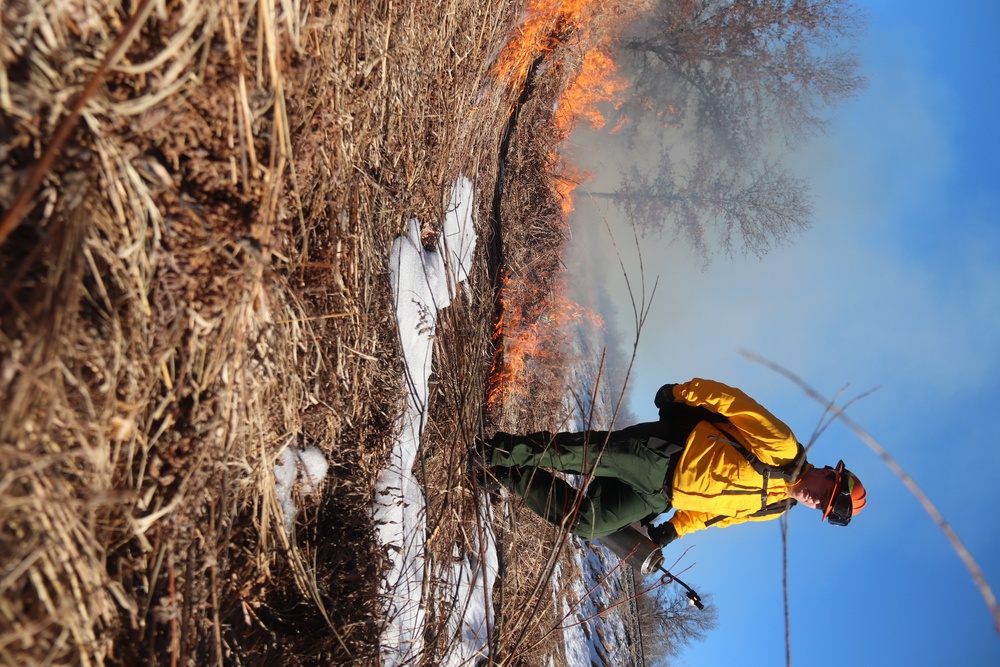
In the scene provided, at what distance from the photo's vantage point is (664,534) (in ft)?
10.3

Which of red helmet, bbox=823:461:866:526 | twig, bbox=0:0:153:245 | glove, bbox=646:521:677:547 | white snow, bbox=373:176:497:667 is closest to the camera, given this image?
twig, bbox=0:0:153:245

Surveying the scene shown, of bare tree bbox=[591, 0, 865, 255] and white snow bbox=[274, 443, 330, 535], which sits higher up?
bare tree bbox=[591, 0, 865, 255]

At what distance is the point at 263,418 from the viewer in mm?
1791

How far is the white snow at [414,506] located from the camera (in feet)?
7.84

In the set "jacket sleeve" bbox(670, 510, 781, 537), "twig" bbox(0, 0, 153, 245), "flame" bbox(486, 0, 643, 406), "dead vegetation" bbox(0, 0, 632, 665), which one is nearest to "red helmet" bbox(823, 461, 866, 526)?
"jacket sleeve" bbox(670, 510, 781, 537)

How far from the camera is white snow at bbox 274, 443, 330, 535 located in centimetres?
197

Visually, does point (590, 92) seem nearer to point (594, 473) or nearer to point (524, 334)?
point (524, 334)

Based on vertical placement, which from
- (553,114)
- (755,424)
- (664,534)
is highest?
(553,114)

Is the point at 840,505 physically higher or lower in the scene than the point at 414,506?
higher

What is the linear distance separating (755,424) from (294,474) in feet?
6.86

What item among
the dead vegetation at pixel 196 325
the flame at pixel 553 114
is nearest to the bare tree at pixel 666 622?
the flame at pixel 553 114

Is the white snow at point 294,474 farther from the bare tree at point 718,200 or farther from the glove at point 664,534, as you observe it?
the bare tree at point 718,200

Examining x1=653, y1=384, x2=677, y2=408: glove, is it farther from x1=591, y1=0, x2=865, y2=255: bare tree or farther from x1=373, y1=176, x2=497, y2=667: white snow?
x1=591, y1=0, x2=865, y2=255: bare tree

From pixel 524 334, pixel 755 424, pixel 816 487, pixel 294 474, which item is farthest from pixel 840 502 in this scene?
pixel 524 334
